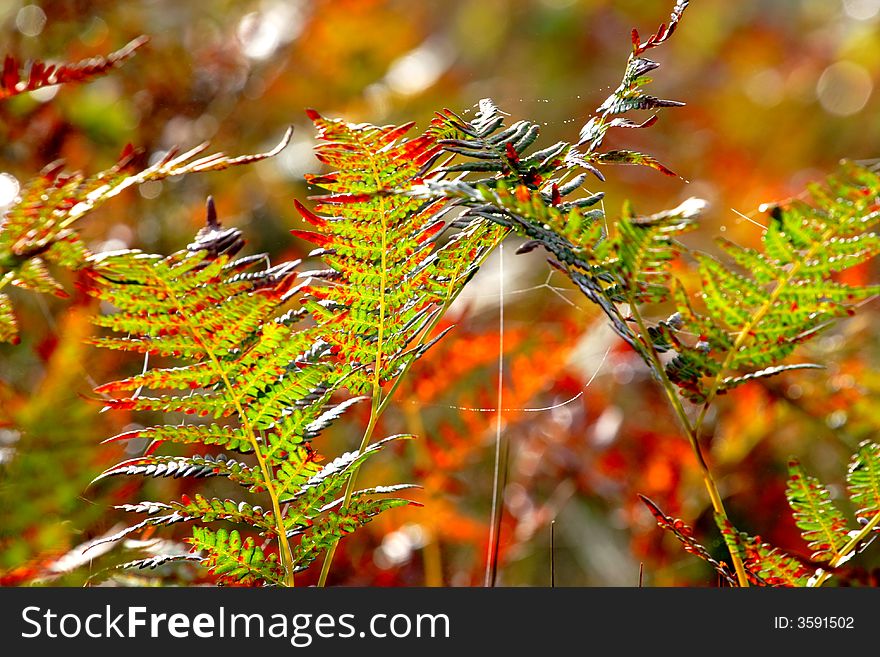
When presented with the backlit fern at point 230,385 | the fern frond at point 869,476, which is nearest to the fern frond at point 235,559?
the backlit fern at point 230,385

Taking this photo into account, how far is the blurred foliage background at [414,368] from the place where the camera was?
659mm

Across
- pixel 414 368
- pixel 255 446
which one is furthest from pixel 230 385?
pixel 414 368

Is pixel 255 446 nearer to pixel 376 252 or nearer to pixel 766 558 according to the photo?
pixel 376 252

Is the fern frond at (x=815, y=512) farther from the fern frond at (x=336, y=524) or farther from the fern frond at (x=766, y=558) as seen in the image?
the fern frond at (x=336, y=524)

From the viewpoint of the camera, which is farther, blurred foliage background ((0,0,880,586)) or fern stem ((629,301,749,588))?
blurred foliage background ((0,0,880,586))

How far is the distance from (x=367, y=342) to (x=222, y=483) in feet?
2.26

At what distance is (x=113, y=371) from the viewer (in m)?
0.94

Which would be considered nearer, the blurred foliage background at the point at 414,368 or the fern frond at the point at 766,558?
the fern frond at the point at 766,558

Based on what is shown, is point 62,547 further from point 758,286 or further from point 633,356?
point 633,356

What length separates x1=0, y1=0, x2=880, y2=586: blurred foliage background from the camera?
2.16ft

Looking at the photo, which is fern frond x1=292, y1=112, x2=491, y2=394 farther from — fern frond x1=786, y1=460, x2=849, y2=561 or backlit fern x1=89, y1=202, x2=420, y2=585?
fern frond x1=786, y1=460, x2=849, y2=561

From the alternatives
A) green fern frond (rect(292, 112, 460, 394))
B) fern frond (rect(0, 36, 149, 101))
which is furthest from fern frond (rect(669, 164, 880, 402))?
fern frond (rect(0, 36, 149, 101))

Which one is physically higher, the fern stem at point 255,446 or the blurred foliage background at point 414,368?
the blurred foliage background at point 414,368

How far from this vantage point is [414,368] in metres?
0.94
